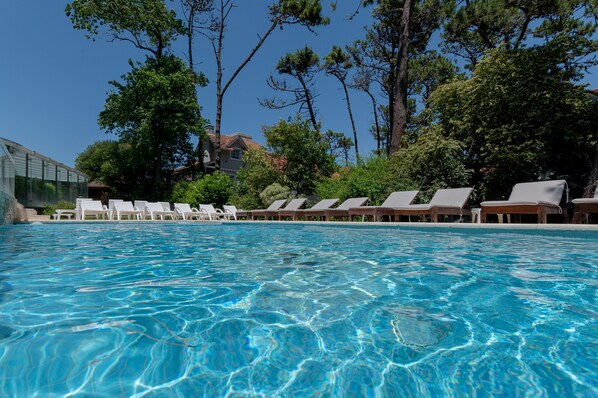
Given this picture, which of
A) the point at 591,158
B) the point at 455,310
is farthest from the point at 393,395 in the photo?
the point at 591,158

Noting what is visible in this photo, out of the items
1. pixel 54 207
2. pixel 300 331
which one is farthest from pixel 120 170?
pixel 300 331

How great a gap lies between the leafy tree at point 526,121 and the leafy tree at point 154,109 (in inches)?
727

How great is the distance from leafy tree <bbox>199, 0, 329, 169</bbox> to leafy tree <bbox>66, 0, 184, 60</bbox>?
319 cm

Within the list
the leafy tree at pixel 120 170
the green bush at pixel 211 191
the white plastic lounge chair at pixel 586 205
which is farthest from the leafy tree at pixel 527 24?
the leafy tree at pixel 120 170

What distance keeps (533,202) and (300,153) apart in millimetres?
10902

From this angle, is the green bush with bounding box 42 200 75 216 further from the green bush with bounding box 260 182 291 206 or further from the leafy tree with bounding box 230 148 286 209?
the green bush with bounding box 260 182 291 206

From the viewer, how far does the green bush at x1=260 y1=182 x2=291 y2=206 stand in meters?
16.3


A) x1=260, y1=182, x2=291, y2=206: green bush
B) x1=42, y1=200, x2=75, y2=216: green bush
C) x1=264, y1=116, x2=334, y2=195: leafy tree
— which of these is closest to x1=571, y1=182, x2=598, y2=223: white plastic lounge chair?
x1=264, y1=116, x2=334, y2=195: leafy tree

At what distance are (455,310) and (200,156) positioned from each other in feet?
77.0

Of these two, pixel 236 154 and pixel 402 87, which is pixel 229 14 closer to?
pixel 236 154

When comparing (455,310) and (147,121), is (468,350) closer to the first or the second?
(455,310)

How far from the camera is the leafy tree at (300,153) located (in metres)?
17.0

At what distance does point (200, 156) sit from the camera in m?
24.0

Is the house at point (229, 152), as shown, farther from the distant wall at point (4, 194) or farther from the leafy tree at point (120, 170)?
the distant wall at point (4, 194)
